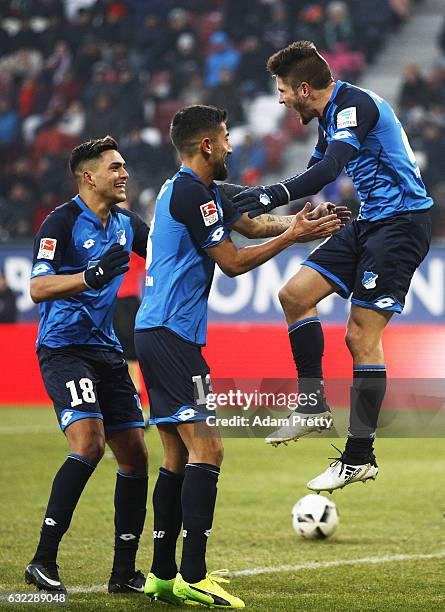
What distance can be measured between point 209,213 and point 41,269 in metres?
0.93

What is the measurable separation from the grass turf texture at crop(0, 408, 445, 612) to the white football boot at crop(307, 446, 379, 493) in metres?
0.56

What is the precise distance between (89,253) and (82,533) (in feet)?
7.89

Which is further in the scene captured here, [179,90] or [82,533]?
[179,90]

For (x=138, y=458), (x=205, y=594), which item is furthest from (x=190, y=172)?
(x=205, y=594)

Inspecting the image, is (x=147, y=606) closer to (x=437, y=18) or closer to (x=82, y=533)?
(x=82, y=533)

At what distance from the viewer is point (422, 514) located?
7.92m

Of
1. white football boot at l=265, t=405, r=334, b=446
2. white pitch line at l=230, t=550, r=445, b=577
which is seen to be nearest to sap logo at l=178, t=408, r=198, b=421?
white football boot at l=265, t=405, r=334, b=446

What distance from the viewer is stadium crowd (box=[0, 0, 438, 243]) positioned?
58.0ft

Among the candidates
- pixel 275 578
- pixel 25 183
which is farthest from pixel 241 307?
pixel 275 578

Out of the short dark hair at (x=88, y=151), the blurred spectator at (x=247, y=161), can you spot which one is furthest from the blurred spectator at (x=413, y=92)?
the short dark hair at (x=88, y=151)

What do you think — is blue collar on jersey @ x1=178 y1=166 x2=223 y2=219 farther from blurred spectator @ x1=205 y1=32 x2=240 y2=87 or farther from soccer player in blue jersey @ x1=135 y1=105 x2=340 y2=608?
blurred spectator @ x1=205 y1=32 x2=240 y2=87

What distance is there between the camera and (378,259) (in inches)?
215

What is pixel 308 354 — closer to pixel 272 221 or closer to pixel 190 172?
pixel 272 221

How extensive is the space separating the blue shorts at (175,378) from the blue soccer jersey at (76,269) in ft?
1.79
